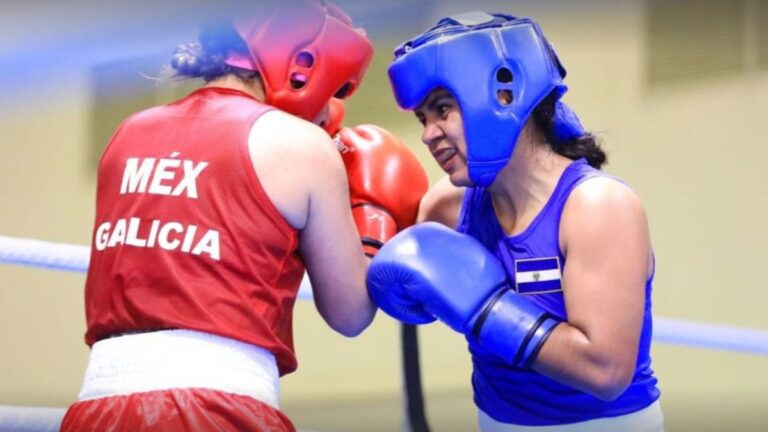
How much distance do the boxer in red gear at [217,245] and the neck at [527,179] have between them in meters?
0.27

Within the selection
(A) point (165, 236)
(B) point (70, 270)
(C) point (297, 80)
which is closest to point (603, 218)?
(C) point (297, 80)

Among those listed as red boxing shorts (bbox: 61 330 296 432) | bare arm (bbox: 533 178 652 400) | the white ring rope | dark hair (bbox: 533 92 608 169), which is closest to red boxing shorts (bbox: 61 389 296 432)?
red boxing shorts (bbox: 61 330 296 432)

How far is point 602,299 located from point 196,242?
56 cm

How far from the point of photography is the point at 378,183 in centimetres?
153

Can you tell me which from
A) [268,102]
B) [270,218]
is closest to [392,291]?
[270,218]

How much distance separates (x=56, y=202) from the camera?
5.15m

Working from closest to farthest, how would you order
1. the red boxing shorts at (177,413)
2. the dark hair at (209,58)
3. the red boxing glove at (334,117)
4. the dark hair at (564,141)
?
the red boxing shorts at (177,413)
the dark hair at (209,58)
the dark hair at (564,141)
the red boxing glove at (334,117)

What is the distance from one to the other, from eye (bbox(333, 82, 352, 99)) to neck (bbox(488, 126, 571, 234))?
0.92ft

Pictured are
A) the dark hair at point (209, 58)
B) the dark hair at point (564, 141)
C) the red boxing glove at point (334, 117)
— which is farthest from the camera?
the red boxing glove at point (334, 117)

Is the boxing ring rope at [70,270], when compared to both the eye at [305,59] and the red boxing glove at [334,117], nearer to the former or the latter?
the red boxing glove at [334,117]

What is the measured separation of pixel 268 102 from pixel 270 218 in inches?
8.6

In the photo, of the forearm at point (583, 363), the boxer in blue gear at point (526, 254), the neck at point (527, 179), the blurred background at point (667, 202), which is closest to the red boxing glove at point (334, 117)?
the boxer in blue gear at point (526, 254)

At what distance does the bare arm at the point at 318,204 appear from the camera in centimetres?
124

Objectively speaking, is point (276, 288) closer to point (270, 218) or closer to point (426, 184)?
point (270, 218)
